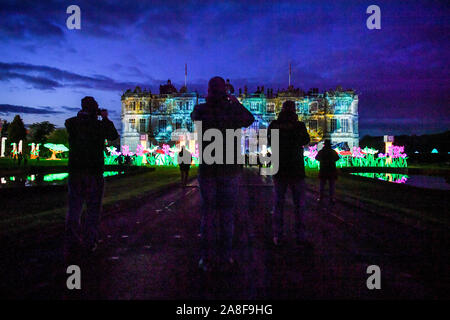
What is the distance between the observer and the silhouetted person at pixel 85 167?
4.75 metres

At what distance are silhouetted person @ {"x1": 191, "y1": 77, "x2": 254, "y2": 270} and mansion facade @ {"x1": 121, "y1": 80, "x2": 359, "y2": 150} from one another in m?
65.0

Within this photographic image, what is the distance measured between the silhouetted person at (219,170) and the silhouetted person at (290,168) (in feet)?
4.58

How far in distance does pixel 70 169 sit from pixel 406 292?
4.34m

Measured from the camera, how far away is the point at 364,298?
10.8 ft

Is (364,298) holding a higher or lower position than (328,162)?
lower

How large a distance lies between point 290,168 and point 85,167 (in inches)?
117

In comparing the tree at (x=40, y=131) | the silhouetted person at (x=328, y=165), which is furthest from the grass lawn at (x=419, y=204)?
the tree at (x=40, y=131)

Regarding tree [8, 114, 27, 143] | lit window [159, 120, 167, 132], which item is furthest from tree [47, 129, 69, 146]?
lit window [159, 120, 167, 132]

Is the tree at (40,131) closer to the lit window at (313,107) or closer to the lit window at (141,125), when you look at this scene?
the lit window at (141,125)

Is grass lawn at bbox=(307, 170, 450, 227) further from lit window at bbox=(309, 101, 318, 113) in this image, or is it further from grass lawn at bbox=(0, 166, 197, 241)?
lit window at bbox=(309, 101, 318, 113)

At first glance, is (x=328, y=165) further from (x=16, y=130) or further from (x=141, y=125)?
(x=16, y=130)
